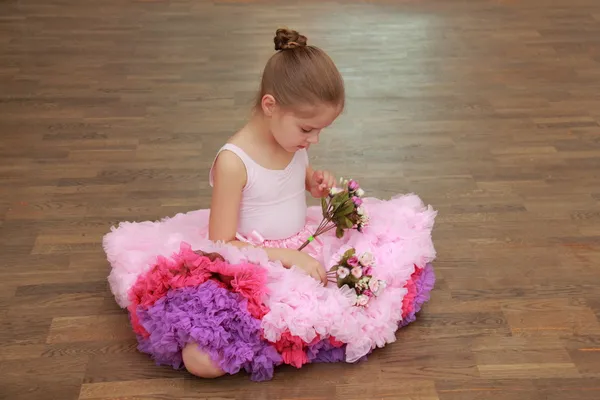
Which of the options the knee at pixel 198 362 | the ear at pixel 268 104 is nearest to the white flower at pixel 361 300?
the knee at pixel 198 362

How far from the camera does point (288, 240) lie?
1990 mm

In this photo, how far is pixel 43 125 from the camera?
3008mm

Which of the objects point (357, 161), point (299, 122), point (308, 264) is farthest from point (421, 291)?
point (357, 161)

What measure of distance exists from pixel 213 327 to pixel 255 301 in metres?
0.11

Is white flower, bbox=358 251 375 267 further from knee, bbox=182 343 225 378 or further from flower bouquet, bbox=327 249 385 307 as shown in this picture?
knee, bbox=182 343 225 378

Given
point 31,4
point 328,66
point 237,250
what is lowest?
point 31,4

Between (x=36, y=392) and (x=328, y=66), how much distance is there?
3.13ft

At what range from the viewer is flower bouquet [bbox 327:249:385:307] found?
179 centimetres

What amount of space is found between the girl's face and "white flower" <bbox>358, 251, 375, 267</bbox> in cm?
28

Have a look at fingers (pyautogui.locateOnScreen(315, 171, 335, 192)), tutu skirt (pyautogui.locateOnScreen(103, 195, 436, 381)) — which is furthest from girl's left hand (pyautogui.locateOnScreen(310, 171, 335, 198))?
tutu skirt (pyautogui.locateOnScreen(103, 195, 436, 381))

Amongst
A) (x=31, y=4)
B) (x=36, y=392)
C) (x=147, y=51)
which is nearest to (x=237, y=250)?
(x=36, y=392)

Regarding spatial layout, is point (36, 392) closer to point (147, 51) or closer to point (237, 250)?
point (237, 250)

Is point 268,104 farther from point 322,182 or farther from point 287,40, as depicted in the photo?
point 322,182

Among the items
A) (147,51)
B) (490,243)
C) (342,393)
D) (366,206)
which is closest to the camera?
(342,393)
